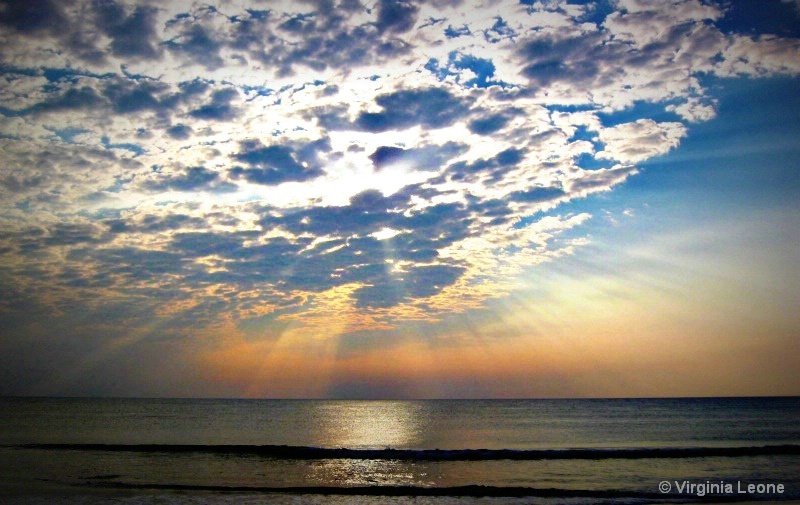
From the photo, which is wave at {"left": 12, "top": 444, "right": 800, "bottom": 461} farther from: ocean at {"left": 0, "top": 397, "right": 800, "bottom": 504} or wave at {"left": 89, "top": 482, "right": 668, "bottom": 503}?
wave at {"left": 89, "top": 482, "right": 668, "bottom": 503}

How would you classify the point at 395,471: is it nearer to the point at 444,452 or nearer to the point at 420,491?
the point at 420,491

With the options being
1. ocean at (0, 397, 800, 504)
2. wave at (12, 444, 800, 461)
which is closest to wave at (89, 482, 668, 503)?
ocean at (0, 397, 800, 504)

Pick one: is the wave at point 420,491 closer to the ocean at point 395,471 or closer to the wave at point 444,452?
the ocean at point 395,471

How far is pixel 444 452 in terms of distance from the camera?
41.8 m

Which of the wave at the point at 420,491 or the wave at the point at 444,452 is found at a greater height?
the wave at the point at 420,491

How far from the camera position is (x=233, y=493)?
2716 cm

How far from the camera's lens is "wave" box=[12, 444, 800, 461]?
40125mm

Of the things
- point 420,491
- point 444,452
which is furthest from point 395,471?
point 444,452

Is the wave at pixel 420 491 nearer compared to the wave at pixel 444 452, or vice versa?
the wave at pixel 420 491

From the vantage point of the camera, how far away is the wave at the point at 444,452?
4012cm

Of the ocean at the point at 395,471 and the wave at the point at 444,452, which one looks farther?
the wave at the point at 444,452

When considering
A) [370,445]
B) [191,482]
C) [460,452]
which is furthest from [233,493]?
[370,445]

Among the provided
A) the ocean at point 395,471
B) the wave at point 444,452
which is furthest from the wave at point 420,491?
the wave at point 444,452

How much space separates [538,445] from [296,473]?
24.9 meters
